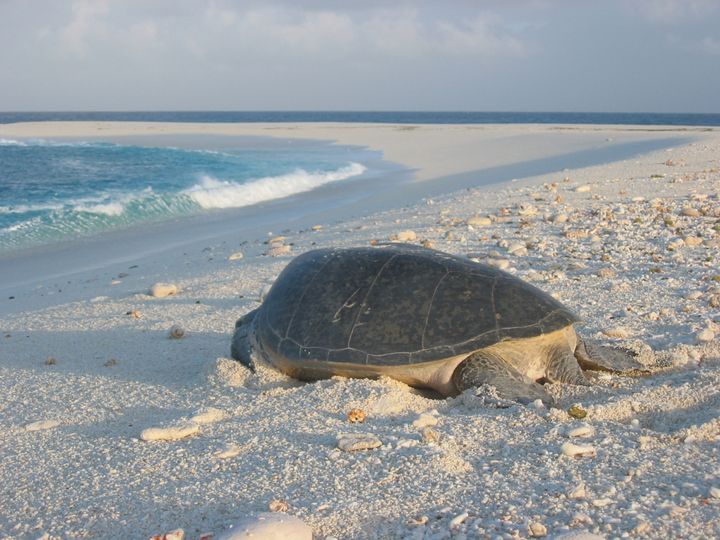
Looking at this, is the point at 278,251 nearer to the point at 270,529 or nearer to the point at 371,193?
the point at 270,529

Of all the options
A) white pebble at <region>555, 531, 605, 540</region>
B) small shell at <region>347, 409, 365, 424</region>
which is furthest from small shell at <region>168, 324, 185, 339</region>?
white pebble at <region>555, 531, 605, 540</region>

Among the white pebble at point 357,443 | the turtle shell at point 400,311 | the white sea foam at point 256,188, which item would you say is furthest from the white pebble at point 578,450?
the white sea foam at point 256,188

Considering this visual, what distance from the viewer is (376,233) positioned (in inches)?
385

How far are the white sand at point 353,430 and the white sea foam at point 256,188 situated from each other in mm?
10093

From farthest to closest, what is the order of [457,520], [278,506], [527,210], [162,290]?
[527,210]
[162,290]
[278,506]
[457,520]

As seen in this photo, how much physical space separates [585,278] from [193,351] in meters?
3.60

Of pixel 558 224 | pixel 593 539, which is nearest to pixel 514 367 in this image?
pixel 593 539

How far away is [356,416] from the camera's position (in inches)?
152

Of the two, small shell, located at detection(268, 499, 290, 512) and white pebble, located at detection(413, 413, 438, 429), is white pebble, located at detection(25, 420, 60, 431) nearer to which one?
small shell, located at detection(268, 499, 290, 512)

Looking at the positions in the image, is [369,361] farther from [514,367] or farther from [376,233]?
[376,233]

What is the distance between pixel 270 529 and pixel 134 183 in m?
19.7

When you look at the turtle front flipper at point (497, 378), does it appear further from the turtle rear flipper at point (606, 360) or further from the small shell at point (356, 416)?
the small shell at point (356, 416)

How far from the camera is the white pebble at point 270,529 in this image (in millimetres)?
2459

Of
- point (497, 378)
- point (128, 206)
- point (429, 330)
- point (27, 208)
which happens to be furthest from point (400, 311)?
point (27, 208)
